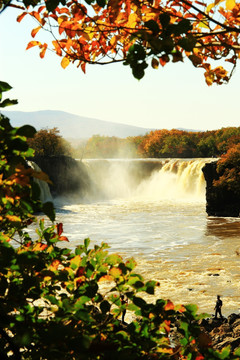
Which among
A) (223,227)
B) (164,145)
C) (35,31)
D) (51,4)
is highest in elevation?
(164,145)

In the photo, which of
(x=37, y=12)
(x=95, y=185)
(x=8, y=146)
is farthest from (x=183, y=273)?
(x=95, y=185)

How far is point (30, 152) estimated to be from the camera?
1981mm

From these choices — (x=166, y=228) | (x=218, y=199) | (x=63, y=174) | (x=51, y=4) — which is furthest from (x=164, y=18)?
(x=63, y=174)

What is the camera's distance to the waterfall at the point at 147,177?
119 ft

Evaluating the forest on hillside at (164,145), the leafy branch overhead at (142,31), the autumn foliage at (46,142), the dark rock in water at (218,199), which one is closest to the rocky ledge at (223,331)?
the leafy branch overhead at (142,31)

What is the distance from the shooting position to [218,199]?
24828 mm

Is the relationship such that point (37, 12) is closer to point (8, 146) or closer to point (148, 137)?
point (8, 146)

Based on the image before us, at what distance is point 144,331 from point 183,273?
35.2 feet

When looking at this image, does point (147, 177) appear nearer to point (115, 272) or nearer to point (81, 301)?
point (115, 272)

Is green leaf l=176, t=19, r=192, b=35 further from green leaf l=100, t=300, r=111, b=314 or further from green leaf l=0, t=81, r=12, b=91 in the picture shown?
green leaf l=100, t=300, r=111, b=314

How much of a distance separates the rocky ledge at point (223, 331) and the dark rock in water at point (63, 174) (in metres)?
31.3

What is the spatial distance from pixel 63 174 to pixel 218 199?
17.9 m

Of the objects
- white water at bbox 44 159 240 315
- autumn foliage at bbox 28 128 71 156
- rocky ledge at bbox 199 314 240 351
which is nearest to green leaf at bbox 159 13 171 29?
rocky ledge at bbox 199 314 240 351

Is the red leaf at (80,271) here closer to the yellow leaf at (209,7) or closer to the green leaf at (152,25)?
the green leaf at (152,25)
